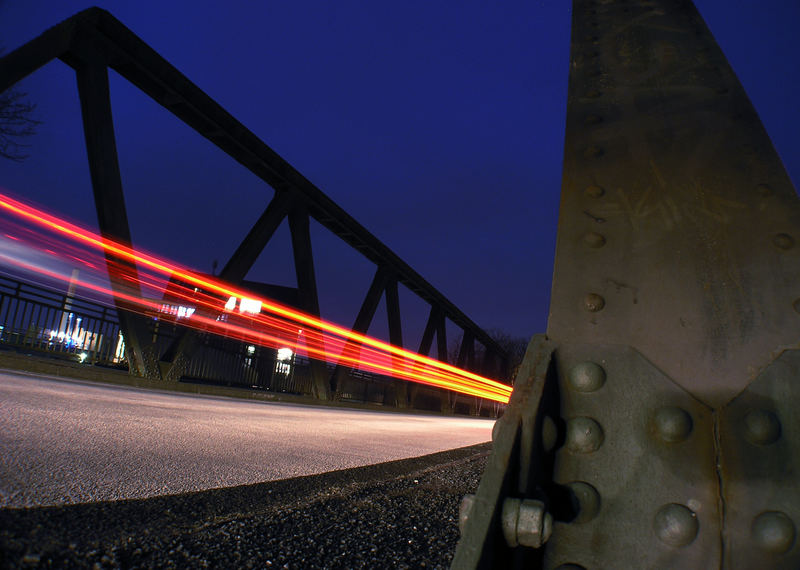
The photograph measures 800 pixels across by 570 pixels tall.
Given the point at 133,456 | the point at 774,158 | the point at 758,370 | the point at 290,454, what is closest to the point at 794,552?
the point at 758,370

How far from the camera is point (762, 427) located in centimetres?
75

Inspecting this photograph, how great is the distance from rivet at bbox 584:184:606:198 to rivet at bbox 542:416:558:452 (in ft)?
1.93

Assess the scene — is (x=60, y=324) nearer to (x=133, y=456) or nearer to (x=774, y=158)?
(x=133, y=456)

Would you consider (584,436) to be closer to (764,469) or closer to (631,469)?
(631,469)

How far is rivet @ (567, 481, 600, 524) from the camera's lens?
2.45ft

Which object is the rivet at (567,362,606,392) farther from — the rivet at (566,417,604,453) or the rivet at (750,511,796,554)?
the rivet at (750,511,796,554)

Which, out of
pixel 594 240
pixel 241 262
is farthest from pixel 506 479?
pixel 241 262

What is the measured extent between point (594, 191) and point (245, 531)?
3.84 ft

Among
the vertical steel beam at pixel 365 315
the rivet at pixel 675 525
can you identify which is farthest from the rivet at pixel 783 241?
the vertical steel beam at pixel 365 315

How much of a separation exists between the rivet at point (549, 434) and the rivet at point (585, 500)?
0.22 feet

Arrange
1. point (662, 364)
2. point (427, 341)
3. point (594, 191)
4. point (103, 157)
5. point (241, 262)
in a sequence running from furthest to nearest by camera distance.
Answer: point (427, 341)
point (241, 262)
point (103, 157)
point (594, 191)
point (662, 364)

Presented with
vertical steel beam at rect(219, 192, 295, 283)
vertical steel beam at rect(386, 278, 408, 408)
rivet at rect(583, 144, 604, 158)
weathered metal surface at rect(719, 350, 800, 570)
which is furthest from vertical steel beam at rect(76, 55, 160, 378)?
vertical steel beam at rect(386, 278, 408, 408)

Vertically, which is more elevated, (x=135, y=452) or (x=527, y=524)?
(x=527, y=524)

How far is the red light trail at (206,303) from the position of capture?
6.51 meters
